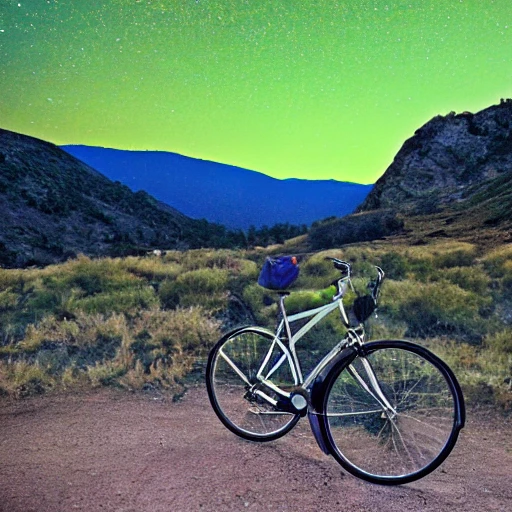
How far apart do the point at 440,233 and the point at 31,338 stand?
2689 cm

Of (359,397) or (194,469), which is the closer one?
(194,469)

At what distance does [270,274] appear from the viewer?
13.9 ft

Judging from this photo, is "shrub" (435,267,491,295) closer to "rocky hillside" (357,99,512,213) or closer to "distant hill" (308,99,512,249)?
"distant hill" (308,99,512,249)

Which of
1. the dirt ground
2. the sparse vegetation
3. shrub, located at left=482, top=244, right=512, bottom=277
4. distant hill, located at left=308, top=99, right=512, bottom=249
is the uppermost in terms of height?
distant hill, located at left=308, top=99, right=512, bottom=249

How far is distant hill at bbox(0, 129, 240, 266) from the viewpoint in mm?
45669

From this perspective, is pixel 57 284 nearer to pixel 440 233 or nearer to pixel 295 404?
pixel 295 404

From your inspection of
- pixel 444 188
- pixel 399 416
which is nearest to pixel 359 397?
pixel 399 416

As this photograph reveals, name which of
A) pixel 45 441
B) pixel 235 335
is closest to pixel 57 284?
pixel 45 441

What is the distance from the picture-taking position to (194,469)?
3908 millimetres

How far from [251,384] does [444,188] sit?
50.6 m

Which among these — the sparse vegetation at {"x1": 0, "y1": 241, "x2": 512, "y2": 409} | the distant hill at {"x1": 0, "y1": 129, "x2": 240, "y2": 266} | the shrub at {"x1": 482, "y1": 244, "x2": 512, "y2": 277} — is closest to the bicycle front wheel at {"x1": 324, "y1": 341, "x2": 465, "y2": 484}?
the sparse vegetation at {"x1": 0, "y1": 241, "x2": 512, "y2": 409}

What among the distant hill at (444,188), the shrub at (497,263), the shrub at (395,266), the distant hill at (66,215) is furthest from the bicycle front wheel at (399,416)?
the distant hill at (66,215)

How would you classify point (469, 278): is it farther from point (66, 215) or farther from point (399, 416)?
point (66, 215)

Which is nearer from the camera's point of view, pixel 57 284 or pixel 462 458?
pixel 462 458
